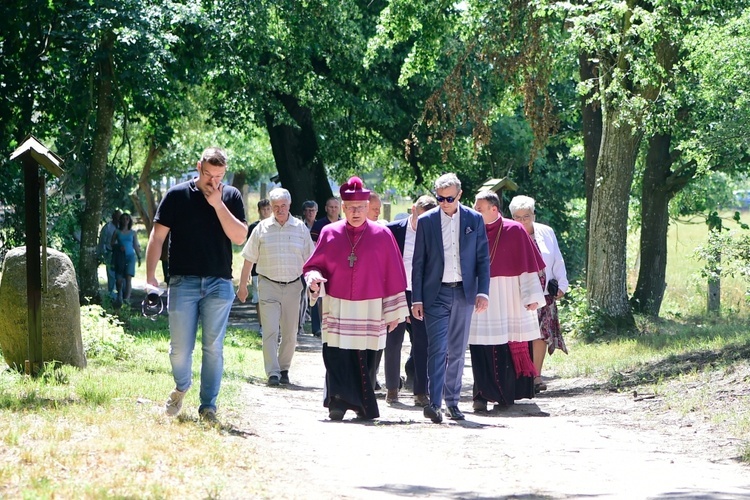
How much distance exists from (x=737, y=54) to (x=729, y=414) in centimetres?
483

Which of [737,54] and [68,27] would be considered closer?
[737,54]

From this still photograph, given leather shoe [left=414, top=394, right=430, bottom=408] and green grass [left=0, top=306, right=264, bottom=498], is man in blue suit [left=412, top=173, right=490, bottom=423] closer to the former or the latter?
leather shoe [left=414, top=394, right=430, bottom=408]

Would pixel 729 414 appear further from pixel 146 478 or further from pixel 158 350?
pixel 158 350

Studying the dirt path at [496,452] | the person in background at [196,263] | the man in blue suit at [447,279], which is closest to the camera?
the dirt path at [496,452]

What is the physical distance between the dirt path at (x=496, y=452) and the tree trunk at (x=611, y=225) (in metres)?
5.82

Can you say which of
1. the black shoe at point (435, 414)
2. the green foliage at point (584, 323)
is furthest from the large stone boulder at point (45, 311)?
the green foliage at point (584, 323)

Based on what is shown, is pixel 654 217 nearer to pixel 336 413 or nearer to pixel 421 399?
pixel 421 399

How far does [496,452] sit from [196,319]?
2408 millimetres

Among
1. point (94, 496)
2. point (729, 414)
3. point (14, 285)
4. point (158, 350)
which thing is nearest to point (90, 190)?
point (158, 350)

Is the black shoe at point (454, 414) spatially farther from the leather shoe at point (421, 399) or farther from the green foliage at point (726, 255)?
the green foliage at point (726, 255)

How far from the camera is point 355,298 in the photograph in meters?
10.4

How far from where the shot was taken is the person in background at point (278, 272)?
13.0m

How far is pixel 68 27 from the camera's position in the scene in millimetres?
16828

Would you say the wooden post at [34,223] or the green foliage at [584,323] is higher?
the wooden post at [34,223]
